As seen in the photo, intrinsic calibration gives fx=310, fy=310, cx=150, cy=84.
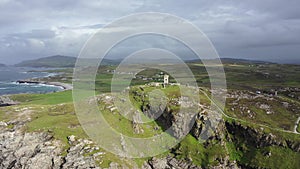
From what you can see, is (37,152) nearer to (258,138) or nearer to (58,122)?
(58,122)

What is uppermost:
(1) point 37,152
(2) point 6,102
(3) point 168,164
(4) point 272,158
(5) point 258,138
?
(5) point 258,138

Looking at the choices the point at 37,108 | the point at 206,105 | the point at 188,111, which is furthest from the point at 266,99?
the point at 37,108

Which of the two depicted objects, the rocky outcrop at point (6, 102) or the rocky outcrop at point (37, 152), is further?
the rocky outcrop at point (6, 102)

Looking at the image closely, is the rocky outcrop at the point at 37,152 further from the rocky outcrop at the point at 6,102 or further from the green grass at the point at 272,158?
the rocky outcrop at the point at 6,102

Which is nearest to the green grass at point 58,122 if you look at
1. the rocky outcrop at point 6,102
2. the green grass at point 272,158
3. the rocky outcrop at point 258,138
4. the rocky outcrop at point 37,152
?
the rocky outcrop at point 37,152

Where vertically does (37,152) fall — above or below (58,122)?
below

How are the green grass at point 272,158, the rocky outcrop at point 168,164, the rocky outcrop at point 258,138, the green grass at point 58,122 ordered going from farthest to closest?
the green grass at point 58,122, the rocky outcrop at point 258,138, the rocky outcrop at point 168,164, the green grass at point 272,158

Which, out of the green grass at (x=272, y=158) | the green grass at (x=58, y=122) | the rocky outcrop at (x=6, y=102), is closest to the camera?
the green grass at (x=272, y=158)

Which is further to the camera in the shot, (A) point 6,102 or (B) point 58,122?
(A) point 6,102

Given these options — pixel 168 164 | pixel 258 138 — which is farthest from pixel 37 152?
pixel 258 138

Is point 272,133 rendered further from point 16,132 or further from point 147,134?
point 16,132

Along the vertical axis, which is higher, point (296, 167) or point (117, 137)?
point (117, 137)
